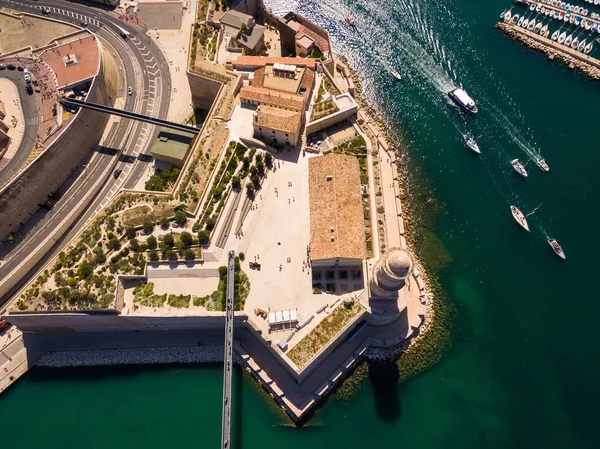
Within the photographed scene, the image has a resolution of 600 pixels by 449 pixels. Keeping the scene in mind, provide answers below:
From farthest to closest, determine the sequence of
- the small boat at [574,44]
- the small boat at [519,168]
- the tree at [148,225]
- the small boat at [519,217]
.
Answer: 1. the small boat at [574,44]
2. the small boat at [519,168]
3. the small boat at [519,217]
4. the tree at [148,225]

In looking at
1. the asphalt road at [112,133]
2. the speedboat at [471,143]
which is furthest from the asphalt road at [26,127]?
the speedboat at [471,143]

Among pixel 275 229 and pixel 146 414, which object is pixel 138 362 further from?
pixel 275 229

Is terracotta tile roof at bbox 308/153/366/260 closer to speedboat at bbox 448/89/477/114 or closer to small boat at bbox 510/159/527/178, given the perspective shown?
speedboat at bbox 448/89/477/114

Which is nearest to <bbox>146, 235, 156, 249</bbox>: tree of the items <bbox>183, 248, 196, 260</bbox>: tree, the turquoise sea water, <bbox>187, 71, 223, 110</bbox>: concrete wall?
<bbox>183, 248, 196, 260</bbox>: tree

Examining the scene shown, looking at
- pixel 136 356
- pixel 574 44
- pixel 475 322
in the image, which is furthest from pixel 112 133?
pixel 574 44

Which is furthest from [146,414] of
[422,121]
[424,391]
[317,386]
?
[422,121]

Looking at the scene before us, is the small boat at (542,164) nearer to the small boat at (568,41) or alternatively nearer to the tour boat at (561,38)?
the small boat at (568,41)

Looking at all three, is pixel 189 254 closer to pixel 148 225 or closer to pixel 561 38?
pixel 148 225
